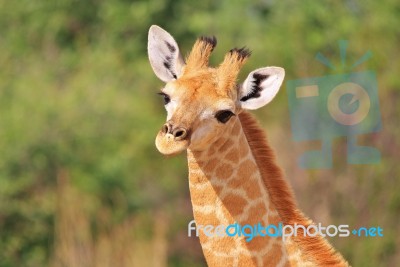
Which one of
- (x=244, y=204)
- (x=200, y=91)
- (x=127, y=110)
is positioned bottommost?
(x=244, y=204)

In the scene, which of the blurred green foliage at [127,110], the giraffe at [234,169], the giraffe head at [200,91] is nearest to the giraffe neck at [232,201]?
the giraffe at [234,169]

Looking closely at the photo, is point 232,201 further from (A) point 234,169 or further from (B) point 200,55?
(B) point 200,55

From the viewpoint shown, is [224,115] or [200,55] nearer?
[224,115]

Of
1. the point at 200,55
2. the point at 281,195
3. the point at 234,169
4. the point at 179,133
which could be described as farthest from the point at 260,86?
the point at 179,133

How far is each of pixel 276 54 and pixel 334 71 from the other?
2928 millimetres

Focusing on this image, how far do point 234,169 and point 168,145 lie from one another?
27.4 inches

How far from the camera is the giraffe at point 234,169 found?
529 cm

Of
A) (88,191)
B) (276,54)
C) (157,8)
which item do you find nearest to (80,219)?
(88,191)

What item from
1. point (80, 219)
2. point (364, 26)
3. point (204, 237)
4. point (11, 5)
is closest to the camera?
point (204, 237)

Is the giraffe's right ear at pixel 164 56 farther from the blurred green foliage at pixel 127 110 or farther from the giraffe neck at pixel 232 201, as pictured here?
the blurred green foliage at pixel 127 110

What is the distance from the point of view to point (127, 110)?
17.6m

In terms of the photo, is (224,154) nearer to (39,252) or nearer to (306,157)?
(39,252)

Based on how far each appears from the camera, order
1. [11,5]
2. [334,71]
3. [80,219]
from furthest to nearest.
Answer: [11,5] → [334,71] → [80,219]

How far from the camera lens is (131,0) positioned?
69.6ft
